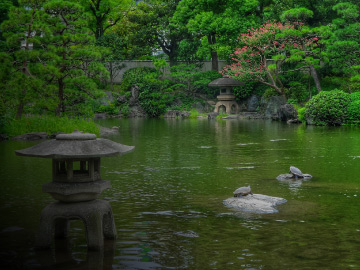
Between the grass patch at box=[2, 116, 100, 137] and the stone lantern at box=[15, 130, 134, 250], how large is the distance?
1667 cm

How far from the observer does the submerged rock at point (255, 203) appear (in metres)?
9.62

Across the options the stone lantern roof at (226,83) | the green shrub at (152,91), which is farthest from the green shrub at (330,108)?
the green shrub at (152,91)

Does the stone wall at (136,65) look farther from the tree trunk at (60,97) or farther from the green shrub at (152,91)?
the tree trunk at (60,97)

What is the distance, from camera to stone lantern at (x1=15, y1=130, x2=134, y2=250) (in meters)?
7.12

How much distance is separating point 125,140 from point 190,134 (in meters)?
4.62

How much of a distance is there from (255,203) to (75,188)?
13.1ft

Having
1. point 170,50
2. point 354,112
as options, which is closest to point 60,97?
point 354,112

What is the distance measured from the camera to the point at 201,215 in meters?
9.31

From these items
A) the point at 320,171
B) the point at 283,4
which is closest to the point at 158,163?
the point at 320,171

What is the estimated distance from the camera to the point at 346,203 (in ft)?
33.6

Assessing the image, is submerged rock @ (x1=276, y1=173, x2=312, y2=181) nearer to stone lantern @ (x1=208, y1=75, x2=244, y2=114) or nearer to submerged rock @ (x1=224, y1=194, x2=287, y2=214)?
submerged rock @ (x1=224, y1=194, x2=287, y2=214)

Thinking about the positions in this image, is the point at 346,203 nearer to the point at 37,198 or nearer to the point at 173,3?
the point at 37,198

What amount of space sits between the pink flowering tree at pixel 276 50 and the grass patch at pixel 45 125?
18561 millimetres

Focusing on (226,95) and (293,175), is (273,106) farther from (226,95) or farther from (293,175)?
(293,175)
